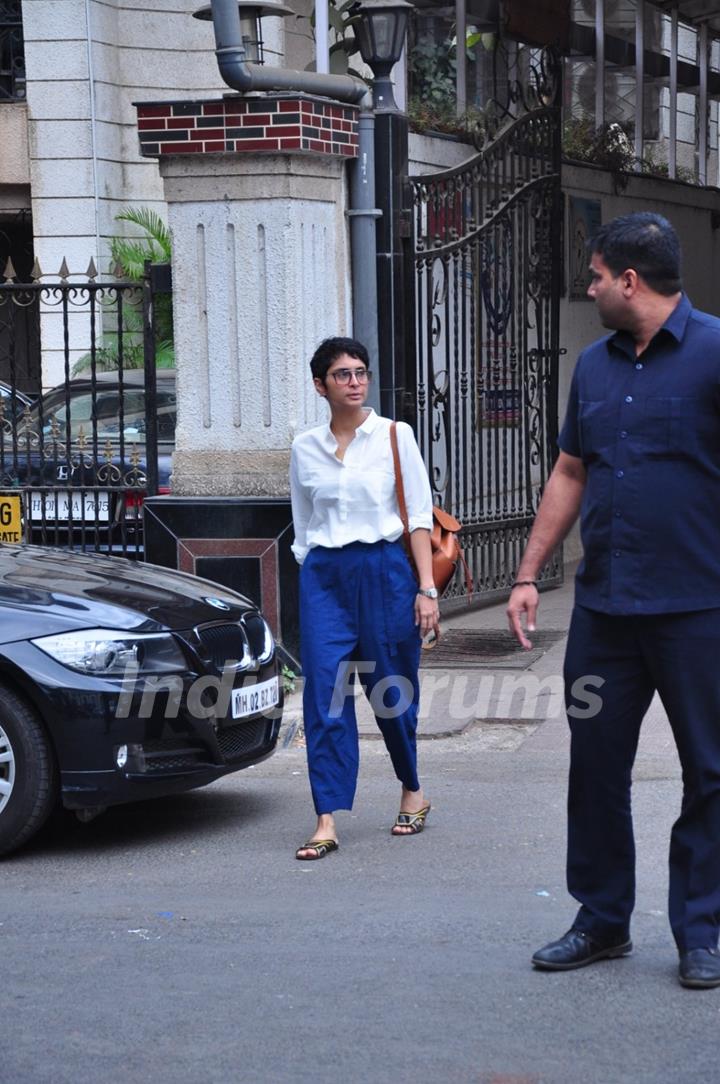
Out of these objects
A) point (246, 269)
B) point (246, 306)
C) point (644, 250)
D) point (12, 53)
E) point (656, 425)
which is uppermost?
point (12, 53)

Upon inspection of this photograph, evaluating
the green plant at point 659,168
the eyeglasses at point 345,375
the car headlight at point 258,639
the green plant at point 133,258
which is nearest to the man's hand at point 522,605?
the eyeglasses at point 345,375

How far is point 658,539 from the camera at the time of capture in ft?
14.8

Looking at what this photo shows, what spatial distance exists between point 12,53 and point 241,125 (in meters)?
11.7

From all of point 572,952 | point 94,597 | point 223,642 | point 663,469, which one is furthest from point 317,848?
point 663,469

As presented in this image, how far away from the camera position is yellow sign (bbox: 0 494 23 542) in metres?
9.92

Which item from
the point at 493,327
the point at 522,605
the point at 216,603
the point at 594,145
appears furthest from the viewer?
the point at 594,145

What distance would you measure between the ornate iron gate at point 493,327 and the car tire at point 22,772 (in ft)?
15.7

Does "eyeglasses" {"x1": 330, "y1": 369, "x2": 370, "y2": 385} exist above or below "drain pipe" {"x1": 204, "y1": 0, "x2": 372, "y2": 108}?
below

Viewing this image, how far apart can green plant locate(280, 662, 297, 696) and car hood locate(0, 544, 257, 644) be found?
2.03 m

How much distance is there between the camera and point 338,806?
19.9 feet

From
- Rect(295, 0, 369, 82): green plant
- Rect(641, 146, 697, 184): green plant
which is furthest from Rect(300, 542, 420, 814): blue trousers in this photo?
Rect(641, 146, 697, 184): green plant

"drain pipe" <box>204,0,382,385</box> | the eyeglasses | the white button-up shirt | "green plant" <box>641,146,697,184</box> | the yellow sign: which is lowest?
the yellow sign

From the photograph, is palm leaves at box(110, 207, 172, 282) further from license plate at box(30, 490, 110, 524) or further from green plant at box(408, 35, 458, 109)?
license plate at box(30, 490, 110, 524)

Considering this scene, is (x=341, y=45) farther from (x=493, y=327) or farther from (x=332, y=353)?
(x=332, y=353)
